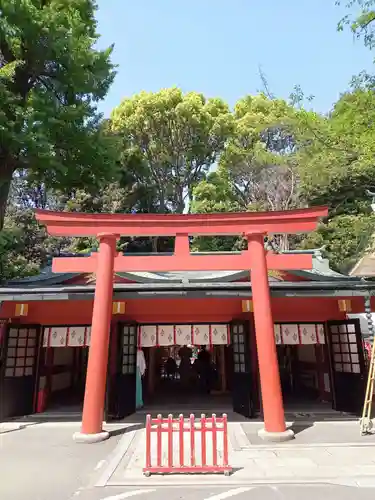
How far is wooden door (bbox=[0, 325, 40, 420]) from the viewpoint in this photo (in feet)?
34.4

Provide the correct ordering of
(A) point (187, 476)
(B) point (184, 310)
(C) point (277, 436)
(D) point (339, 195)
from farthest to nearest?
(D) point (339, 195) < (B) point (184, 310) < (C) point (277, 436) < (A) point (187, 476)

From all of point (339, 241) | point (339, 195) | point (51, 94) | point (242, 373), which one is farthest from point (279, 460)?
point (339, 195)

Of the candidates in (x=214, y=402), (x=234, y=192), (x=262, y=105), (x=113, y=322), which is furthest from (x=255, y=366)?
(x=262, y=105)

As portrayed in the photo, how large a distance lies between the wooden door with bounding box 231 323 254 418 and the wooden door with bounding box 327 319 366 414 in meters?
2.91

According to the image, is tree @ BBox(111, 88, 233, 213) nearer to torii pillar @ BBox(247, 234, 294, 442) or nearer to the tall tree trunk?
the tall tree trunk

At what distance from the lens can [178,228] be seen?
31.6 ft

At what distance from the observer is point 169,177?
102ft

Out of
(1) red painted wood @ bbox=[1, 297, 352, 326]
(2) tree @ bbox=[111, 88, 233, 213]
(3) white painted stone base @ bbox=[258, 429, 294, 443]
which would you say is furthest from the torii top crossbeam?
(2) tree @ bbox=[111, 88, 233, 213]

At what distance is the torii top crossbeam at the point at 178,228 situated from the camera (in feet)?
30.7

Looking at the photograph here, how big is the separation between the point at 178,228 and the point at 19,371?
21.4 feet

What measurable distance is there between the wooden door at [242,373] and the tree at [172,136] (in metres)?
20.3

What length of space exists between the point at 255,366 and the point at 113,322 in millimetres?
4728

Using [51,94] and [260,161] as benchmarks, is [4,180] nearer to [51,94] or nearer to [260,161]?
[51,94]

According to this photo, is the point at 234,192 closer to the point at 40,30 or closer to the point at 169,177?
the point at 169,177
